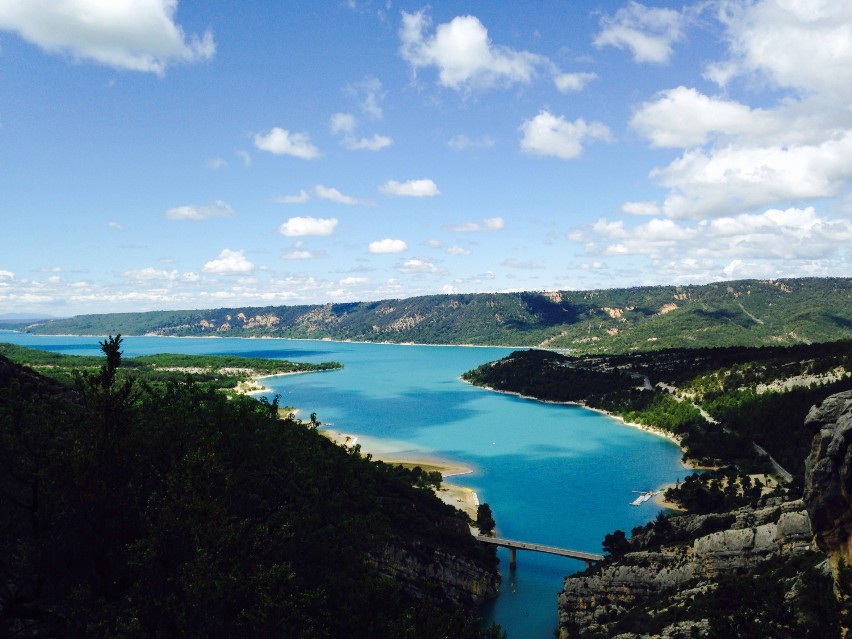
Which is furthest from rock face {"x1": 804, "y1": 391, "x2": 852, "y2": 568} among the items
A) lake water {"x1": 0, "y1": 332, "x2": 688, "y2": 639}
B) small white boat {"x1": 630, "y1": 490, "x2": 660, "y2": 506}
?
small white boat {"x1": 630, "y1": 490, "x2": 660, "y2": 506}

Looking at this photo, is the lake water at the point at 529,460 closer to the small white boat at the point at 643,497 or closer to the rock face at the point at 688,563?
the small white boat at the point at 643,497

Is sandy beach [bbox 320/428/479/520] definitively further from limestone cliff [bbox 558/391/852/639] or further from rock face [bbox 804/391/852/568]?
rock face [bbox 804/391/852/568]

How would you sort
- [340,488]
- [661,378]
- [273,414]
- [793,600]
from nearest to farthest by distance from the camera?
[793,600]
[340,488]
[273,414]
[661,378]

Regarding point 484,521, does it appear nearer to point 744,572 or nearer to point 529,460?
point 744,572

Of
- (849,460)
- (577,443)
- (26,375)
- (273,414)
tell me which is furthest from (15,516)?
(577,443)

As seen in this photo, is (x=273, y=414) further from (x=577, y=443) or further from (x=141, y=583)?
(x=577, y=443)

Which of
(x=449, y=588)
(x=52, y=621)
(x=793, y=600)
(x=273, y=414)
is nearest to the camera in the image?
(x=52, y=621)
